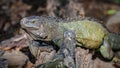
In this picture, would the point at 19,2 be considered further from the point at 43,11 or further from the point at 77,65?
the point at 77,65

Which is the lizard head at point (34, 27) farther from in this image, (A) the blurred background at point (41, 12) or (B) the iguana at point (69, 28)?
(A) the blurred background at point (41, 12)

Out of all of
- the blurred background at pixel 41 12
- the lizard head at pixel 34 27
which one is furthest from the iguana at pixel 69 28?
the blurred background at pixel 41 12

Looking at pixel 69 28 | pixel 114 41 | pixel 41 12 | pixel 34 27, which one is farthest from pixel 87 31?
pixel 41 12

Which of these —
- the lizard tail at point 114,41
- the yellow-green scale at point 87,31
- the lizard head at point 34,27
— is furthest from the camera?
the lizard tail at point 114,41

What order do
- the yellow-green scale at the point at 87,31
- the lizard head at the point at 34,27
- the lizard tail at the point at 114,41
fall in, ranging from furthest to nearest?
the lizard tail at the point at 114,41, the yellow-green scale at the point at 87,31, the lizard head at the point at 34,27

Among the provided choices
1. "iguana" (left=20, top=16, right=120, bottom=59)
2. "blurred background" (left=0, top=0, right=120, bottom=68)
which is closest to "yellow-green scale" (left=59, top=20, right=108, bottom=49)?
"iguana" (left=20, top=16, right=120, bottom=59)

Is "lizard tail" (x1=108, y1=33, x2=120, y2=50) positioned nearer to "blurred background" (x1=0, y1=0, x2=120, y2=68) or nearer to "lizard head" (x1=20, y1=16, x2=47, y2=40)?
"blurred background" (x1=0, y1=0, x2=120, y2=68)

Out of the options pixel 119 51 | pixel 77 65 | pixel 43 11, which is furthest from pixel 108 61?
pixel 43 11

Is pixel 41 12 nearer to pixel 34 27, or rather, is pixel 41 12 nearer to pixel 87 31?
pixel 87 31
